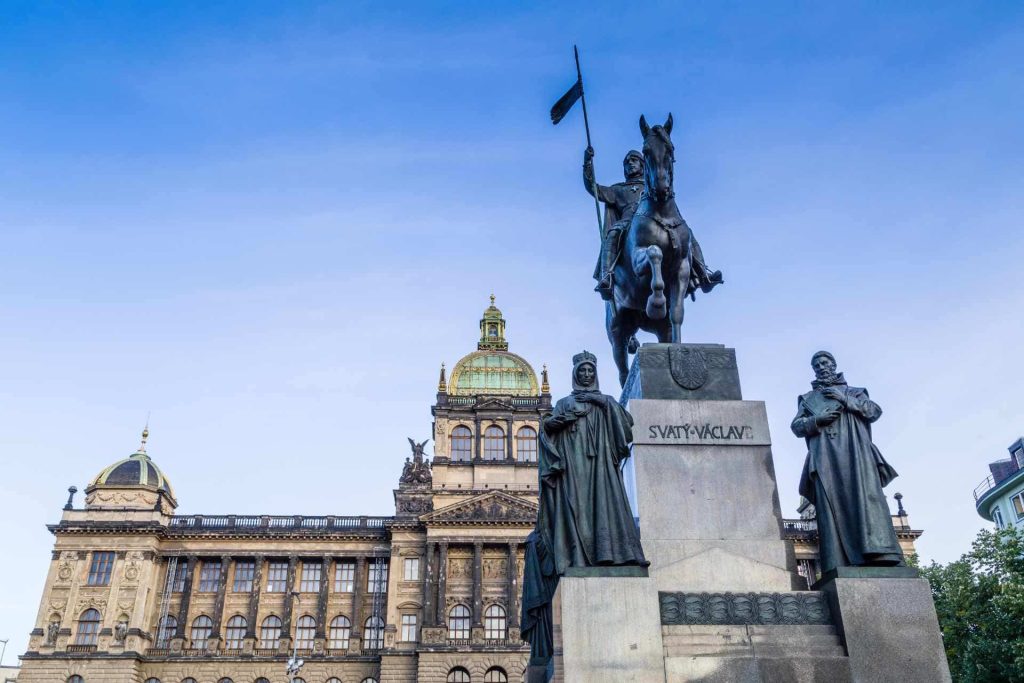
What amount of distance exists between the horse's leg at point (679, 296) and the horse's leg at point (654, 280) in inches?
7.5

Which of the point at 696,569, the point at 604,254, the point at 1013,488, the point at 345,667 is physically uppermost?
the point at 1013,488

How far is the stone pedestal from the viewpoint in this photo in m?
6.07

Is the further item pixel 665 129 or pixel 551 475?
pixel 665 129

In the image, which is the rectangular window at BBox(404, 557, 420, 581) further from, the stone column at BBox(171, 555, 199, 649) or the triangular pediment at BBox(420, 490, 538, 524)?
the stone column at BBox(171, 555, 199, 649)

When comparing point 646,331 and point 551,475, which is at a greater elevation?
point 646,331

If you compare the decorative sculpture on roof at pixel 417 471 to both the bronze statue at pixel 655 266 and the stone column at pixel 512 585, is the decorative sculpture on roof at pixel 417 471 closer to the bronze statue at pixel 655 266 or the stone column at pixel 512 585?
the stone column at pixel 512 585

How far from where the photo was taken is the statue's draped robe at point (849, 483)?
263 inches

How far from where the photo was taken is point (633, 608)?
20.7ft

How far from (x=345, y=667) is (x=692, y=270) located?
60.8 meters

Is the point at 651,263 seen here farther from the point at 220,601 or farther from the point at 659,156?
the point at 220,601

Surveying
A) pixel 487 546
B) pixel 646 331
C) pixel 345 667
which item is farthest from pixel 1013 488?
pixel 646 331

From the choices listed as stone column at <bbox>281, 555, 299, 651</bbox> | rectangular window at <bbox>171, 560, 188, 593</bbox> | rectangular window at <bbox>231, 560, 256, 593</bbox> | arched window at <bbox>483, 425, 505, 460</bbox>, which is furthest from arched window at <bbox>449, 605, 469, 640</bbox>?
rectangular window at <bbox>171, 560, 188, 593</bbox>

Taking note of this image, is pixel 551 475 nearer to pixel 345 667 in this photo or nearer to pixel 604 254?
pixel 604 254

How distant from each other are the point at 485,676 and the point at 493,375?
26390mm
